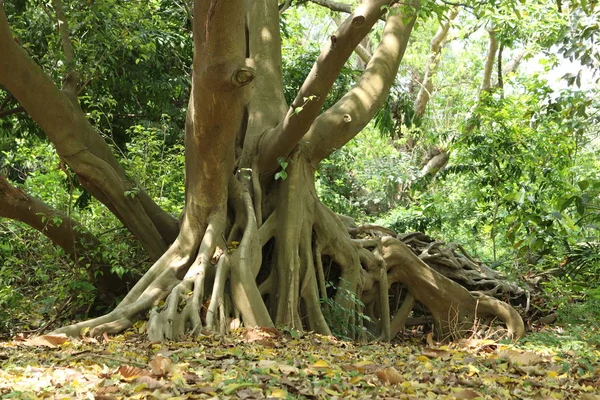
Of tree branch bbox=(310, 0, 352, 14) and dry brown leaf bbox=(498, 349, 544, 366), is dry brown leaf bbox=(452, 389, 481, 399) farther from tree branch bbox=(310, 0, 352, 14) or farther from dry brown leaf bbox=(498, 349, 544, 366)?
tree branch bbox=(310, 0, 352, 14)

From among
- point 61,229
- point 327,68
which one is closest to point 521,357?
point 327,68

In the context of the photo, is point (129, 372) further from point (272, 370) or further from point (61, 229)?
point (61, 229)

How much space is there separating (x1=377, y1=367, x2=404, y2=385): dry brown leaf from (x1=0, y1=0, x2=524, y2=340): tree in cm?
188

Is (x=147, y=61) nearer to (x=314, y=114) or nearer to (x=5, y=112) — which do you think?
(x=5, y=112)

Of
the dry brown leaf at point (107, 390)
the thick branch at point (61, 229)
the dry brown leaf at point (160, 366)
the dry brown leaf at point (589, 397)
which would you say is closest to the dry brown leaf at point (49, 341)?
the dry brown leaf at point (160, 366)

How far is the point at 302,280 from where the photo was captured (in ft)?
22.5

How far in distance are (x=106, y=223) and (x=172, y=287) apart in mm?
2815

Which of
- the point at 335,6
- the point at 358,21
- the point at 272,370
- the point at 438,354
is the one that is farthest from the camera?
A: the point at 335,6

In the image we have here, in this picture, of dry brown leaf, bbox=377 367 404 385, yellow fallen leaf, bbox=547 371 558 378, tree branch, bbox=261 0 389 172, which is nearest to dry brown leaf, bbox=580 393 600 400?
yellow fallen leaf, bbox=547 371 558 378

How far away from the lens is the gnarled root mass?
585 cm

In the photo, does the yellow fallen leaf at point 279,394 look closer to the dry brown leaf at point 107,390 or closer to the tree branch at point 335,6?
the dry brown leaf at point 107,390

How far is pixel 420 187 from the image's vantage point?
39.1 feet

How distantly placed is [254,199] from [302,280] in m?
0.95

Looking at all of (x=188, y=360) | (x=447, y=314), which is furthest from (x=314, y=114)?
(x=447, y=314)
